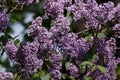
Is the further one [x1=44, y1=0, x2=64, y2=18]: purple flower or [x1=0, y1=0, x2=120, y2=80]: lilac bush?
[x1=44, y1=0, x2=64, y2=18]: purple flower

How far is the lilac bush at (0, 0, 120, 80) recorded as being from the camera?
11.9 ft

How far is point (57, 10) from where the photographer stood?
150 inches

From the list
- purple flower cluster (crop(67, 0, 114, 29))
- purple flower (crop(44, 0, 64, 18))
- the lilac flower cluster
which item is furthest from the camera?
purple flower (crop(44, 0, 64, 18))

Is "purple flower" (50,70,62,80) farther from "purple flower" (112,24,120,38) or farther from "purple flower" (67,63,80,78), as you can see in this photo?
"purple flower" (112,24,120,38)

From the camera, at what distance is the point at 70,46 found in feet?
12.1

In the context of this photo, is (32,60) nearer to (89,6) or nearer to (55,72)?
(55,72)

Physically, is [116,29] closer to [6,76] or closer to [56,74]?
[56,74]

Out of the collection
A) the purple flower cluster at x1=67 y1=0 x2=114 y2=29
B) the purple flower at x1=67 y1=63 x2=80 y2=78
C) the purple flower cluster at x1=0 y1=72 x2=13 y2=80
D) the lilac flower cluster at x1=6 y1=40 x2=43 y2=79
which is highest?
the purple flower cluster at x1=67 y1=0 x2=114 y2=29

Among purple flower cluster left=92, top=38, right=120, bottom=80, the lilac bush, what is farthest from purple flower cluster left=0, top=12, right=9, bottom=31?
purple flower cluster left=92, top=38, right=120, bottom=80

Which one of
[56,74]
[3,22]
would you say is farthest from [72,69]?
[3,22]

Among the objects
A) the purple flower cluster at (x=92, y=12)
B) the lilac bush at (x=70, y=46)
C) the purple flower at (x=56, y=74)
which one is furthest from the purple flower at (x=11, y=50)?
Result: the purple flower cluster at (x=92, y=12)

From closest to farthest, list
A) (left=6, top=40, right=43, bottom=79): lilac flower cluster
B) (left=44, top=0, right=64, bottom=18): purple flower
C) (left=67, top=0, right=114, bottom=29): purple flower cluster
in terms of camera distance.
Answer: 1. (left=6, top=40, right=43, bottom=79): lilac flower cluster
2. (left=67, top=0, right=114, bottom=29): purple flower cluster
3. (left=44, top=0, right=64, bottom=18): purple flower

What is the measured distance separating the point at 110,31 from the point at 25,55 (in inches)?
25.6

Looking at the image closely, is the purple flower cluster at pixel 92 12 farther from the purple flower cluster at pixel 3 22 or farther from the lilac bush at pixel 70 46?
the purple flower cluster at pixel 3 22
